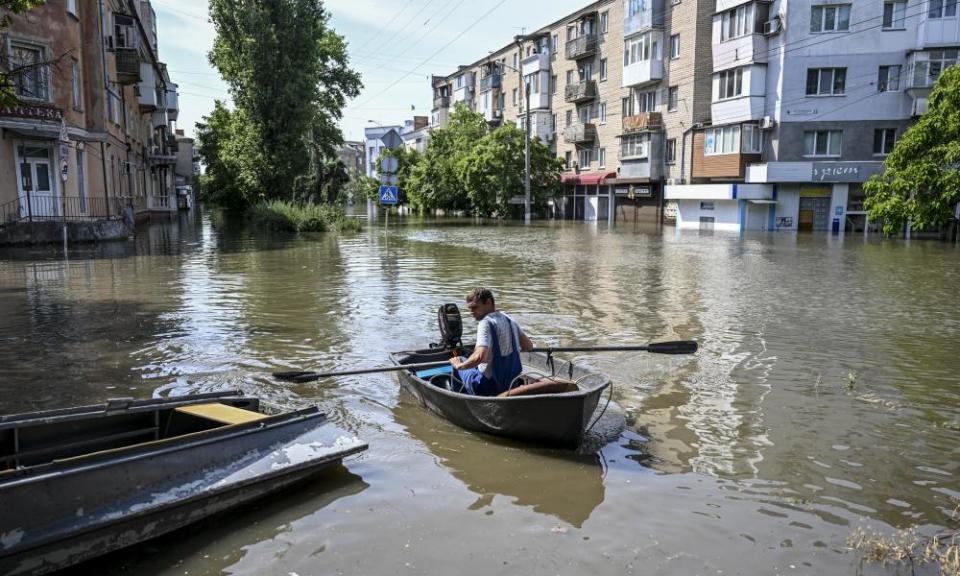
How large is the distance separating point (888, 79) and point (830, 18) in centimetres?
457

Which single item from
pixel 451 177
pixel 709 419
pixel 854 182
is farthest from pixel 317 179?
pixel 709 419

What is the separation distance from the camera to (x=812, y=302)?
49.8 ft

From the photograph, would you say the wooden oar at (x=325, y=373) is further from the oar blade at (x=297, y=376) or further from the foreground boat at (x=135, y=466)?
the foreground boat at (x=135, y=466)

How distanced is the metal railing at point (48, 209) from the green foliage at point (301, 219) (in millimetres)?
8660

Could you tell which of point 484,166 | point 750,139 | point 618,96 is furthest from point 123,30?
point 750,139

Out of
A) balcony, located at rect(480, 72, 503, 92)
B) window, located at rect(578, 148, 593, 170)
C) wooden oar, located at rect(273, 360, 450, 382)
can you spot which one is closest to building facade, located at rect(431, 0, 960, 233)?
window, located at rect(578, 148, 593, 170)

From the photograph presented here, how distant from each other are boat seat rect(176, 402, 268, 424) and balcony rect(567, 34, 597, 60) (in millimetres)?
54235

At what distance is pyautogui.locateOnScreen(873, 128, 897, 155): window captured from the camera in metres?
39.2

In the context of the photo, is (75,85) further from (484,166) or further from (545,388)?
(484,166)

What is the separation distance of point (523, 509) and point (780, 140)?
39.9m

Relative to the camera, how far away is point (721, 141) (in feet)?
141

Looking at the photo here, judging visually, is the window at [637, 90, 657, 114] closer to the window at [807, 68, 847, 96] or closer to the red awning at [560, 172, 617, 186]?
the red awning at [560, 172, 617, 186]

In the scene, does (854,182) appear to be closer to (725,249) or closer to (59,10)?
(725,249)

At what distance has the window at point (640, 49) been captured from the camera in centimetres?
4788
